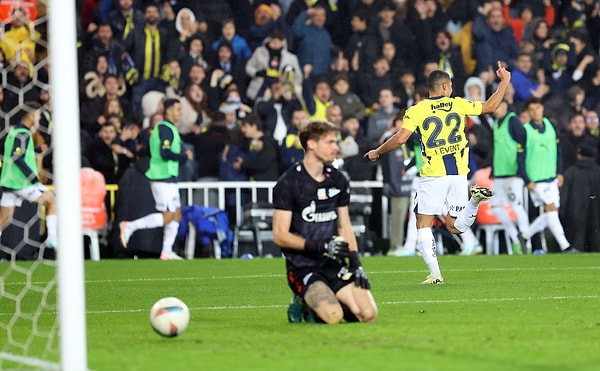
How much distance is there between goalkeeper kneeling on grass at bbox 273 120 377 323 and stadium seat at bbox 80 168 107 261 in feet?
36.8

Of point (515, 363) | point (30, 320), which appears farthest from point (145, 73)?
point (515, 363)

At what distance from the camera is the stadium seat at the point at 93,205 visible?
20.5 m

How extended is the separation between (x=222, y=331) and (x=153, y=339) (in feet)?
2.10

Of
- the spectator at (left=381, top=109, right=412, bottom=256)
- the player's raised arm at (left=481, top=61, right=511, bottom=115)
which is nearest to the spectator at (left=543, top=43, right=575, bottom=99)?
the spectator at (left=381, top=109, right=412, bottom=256)

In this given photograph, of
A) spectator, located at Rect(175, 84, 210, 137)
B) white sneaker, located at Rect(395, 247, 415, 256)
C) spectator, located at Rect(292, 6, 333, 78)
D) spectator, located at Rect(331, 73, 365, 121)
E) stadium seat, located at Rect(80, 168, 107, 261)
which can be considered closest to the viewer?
stadium seat, located at Rect(80, 168, 107, 261)

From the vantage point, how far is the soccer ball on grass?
27.8ft

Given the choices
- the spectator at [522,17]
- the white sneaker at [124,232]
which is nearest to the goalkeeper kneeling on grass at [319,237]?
the white sneaker at [124,232]

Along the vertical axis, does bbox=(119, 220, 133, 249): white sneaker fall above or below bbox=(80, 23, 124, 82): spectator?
below

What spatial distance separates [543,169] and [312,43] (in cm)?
453

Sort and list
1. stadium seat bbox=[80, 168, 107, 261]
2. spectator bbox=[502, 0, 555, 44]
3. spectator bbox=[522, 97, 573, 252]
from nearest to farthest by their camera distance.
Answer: stadium seat bbox=[80, 168, 107, 261] → spectator bbox=[522, 97, 573, 252] → spectator bbox=[502, 0, 555, 44]

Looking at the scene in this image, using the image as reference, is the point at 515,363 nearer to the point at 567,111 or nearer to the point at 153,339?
the point at 153,339

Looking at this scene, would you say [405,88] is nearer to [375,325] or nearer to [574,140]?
[574,140]

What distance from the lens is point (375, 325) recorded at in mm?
9234

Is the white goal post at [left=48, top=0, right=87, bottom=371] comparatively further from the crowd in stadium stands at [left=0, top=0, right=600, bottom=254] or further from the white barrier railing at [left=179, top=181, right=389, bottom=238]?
the white barrier railing at [left=179, top=181, right=389, bottom=238]
